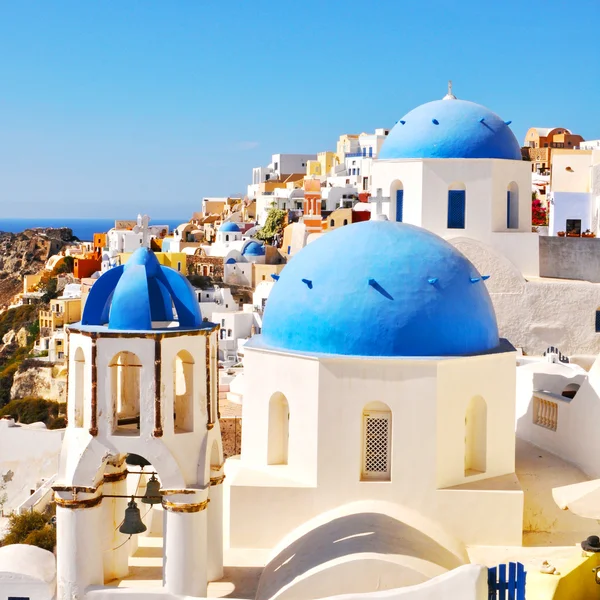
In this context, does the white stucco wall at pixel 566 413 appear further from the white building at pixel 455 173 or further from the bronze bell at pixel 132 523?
the bronze bell at pixel 132 523

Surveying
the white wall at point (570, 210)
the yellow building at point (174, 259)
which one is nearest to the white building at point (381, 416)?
the white wall at point (570, 210)

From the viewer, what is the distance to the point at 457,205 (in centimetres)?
1709

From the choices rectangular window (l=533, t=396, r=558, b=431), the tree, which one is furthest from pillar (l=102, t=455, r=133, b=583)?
the tree

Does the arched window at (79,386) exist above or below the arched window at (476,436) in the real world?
above

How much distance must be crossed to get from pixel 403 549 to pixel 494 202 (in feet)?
29.7

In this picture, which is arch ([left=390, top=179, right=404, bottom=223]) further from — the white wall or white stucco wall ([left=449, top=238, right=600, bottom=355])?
the white wall

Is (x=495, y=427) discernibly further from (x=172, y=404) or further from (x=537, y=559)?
(x=172, y=404)

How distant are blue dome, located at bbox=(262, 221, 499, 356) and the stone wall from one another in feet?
27.9

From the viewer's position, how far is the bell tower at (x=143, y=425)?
355 inches

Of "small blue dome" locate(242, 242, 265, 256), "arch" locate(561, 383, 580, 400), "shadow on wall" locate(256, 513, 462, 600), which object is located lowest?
"shadow on wall" locate(256, 513, 462, 600)

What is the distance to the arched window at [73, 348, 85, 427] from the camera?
30.3 feet

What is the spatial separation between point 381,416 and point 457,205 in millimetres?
7524

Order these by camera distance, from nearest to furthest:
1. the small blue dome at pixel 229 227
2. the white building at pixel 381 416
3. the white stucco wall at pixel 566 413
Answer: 1. the white building at pixel 381 416
2. the white stucco wall at pixel 566 413
3. the small blue dome at pixel 229 227

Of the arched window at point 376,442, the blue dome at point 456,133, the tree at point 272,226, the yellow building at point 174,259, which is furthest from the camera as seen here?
the tree at point 272,226
